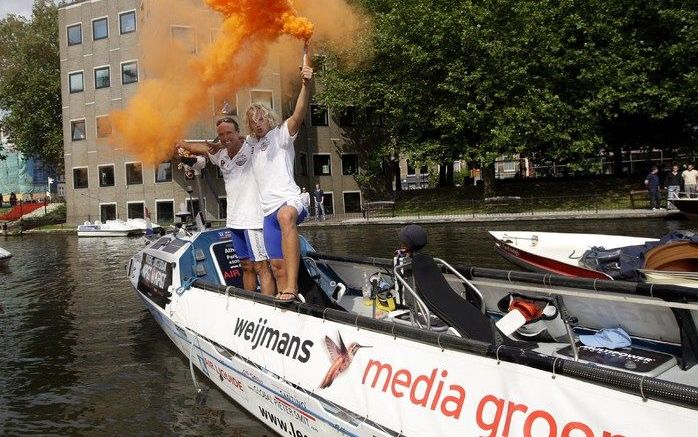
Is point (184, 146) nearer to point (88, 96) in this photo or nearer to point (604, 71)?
point (604, 71)

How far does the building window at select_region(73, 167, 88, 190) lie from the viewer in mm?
45719

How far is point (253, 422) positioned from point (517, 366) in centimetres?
356

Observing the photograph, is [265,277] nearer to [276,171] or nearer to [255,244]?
[255,244]

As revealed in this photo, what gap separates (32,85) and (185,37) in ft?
171

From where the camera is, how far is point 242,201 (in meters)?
6.36

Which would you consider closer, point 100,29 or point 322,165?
point 100,29

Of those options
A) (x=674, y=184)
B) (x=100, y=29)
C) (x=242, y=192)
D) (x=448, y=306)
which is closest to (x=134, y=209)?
(x=100, y=29)

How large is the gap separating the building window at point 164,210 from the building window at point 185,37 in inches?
1387

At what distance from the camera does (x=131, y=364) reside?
8.30 m

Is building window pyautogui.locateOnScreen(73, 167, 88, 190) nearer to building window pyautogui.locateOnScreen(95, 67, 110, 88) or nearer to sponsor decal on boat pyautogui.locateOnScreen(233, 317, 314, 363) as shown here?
building window pyautogui.locateOnScreen(95, 67, 110, 88)

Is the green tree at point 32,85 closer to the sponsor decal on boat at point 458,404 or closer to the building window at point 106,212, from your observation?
the building window at point 106,212

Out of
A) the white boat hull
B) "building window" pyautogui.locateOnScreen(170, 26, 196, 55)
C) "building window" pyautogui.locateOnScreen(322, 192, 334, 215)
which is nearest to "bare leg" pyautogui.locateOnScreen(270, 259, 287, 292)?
the white boat hull

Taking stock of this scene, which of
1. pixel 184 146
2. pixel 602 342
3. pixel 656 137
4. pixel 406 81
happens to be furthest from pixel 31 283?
pixel 656 137

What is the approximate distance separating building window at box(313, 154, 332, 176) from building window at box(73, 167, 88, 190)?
1846 cm
